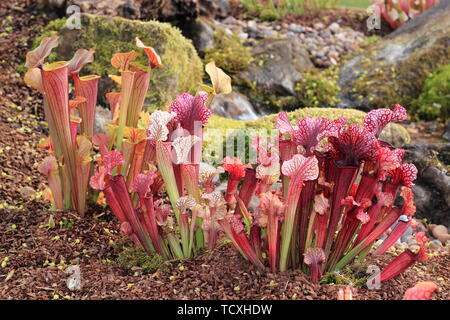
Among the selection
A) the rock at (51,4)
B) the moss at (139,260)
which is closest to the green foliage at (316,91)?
the rock at (51,4)

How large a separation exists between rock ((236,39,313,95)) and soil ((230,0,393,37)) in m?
1.10

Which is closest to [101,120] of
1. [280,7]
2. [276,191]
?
[276,191]

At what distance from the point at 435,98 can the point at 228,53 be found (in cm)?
244

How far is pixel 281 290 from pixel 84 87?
1704 mm

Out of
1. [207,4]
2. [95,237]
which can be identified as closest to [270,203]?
[95,237]

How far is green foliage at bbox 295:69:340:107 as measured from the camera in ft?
22.7

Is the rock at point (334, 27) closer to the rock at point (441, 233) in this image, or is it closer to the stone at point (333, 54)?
the stone at point (333, 54)

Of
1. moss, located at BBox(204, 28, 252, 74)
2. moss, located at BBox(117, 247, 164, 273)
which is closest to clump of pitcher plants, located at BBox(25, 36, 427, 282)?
moss, located at BBox(117, 247, 164, 273)

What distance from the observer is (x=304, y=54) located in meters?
7.51

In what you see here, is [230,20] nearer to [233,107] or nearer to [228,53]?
[228,53]

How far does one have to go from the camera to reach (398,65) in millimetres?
7293

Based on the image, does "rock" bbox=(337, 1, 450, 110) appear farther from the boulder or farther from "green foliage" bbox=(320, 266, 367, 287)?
"green foliage" bbox=(320, 266, 367, 287)

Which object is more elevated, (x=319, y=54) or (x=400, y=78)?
(x=319, y=54)

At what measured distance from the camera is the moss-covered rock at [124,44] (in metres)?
5.62
